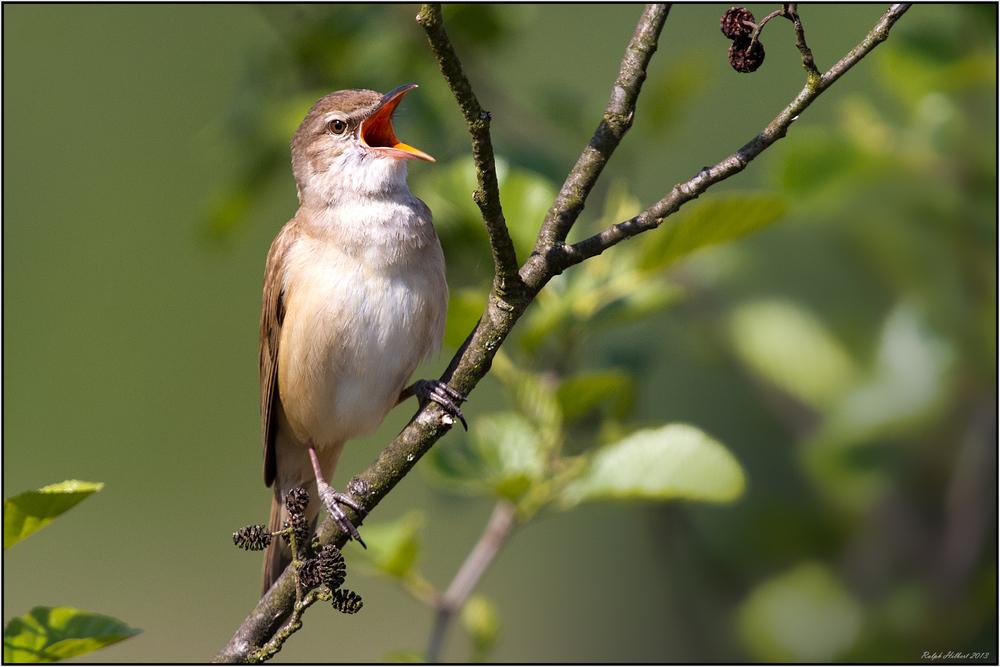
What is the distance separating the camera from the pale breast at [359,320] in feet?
8.85

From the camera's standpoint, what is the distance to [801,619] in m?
2.92

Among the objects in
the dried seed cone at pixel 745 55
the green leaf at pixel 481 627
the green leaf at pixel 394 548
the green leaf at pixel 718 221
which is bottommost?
the green leaf at pixel 481 627

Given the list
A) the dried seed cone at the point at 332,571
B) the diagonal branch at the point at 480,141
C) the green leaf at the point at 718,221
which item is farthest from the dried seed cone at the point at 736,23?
the dried seed cone at the point at 332,571

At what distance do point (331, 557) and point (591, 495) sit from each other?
93cm

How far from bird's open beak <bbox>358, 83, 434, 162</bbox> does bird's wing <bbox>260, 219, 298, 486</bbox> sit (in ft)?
1.33

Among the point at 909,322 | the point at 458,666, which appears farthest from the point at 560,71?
the point at 458,666

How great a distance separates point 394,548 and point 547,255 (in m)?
1.06

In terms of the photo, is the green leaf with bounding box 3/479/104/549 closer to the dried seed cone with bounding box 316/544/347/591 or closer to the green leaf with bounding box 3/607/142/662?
the green leaf with bounding box 3/607/142/662

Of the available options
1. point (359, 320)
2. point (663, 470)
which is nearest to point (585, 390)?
point (663, 470)

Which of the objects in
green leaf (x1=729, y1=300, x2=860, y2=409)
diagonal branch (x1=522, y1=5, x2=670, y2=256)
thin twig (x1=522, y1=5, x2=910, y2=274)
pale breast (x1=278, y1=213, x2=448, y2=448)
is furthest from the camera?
green leaf (x1=729, y1=300, x2=860, y2=409)

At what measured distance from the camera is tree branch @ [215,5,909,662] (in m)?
1.48

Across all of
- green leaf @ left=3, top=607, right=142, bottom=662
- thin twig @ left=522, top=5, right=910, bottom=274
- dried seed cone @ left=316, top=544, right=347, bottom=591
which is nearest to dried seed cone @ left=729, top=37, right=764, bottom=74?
thin twig @ left=522, top=5, right=910, bottom=274

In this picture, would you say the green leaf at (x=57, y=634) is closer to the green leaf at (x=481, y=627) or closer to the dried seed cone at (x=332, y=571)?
the dried seed cone at (x=332, y=571)

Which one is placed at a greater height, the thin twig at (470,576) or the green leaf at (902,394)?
the green leaf at (902,394)
